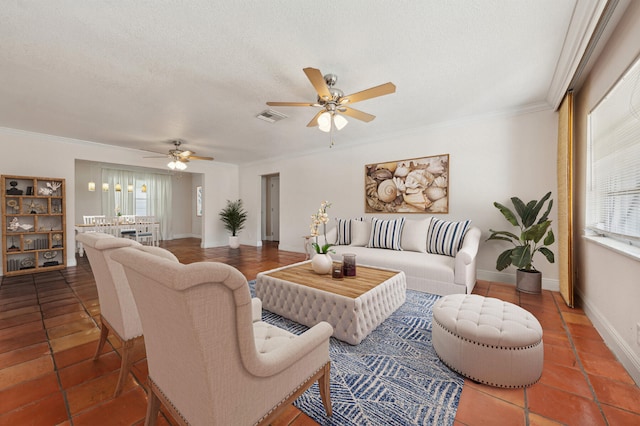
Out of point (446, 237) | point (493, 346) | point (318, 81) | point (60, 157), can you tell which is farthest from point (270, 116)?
point (60, 157)

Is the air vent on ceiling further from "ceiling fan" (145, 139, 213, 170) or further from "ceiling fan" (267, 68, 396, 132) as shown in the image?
"ceiling fan" (145, 139, 213, 170)

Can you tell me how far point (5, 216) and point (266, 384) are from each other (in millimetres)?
5913

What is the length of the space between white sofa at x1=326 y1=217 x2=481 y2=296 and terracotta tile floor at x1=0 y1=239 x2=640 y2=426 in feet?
2.60

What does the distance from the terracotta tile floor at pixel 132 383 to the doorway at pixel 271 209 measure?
5.73 meters

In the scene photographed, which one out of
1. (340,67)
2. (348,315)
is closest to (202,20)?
(340,67)

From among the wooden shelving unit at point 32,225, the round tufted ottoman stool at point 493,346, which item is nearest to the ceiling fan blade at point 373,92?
the round tufted ottoman stool at point 493,346

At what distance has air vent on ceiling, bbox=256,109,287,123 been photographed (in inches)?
138

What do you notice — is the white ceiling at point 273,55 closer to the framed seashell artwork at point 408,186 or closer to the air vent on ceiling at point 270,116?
the air vent on ceiling at point 270,116

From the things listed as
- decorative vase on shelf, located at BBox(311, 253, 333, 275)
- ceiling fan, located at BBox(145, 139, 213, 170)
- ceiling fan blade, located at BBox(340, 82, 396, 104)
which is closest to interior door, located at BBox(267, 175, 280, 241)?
ceiling fan, located at BBox(145, 139, 213, 170)

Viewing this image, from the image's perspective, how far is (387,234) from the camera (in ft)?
13.3

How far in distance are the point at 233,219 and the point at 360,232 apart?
4.15 metres

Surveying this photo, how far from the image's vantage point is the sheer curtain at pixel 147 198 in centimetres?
738

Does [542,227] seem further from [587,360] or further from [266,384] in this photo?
[266,384]

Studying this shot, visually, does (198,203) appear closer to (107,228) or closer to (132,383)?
(107,228)
